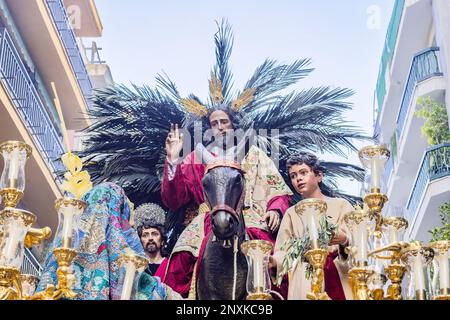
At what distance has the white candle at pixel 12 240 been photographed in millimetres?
5570

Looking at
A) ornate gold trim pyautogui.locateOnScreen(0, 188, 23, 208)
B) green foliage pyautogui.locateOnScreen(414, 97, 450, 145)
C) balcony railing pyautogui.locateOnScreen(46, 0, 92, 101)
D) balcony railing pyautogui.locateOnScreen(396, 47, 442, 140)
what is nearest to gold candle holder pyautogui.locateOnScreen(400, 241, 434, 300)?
ornate gold trim pyautogui.locateOnScreen(0, 188, 23, 208)

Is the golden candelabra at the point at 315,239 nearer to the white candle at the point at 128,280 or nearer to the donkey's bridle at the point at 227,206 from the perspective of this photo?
the donkey's bridle at the point at 227,206

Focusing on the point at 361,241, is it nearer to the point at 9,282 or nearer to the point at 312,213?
the point at 312,213

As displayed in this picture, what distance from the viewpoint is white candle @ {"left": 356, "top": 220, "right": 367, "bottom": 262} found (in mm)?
5773

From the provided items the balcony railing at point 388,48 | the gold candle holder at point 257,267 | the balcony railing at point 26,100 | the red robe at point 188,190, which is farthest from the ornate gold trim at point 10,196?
the balcony railing at point 388,48

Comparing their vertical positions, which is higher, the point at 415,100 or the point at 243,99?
the point at 415,100

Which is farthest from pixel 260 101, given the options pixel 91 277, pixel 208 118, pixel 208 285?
pixel 91 277

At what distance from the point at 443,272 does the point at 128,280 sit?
156cm

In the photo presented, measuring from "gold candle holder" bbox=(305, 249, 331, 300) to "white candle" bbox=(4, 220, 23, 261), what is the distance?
4.71 ft

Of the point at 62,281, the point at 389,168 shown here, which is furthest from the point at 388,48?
the point at 62,281

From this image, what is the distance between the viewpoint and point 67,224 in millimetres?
5734

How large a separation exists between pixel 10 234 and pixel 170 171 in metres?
2.34

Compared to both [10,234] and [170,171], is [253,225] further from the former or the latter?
[10,234]

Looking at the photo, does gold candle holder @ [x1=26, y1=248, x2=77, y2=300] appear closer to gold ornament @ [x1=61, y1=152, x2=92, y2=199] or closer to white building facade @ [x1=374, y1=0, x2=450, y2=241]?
gold ornament @ [x1=61, y1=152, x2=92, y2=199]
